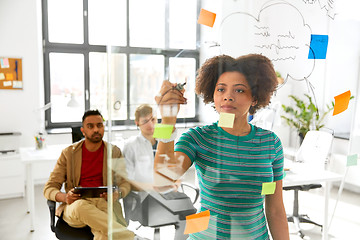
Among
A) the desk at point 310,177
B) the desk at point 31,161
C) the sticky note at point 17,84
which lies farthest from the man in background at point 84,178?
the sticky note at point 17,84

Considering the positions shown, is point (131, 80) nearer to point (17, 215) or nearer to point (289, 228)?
point (289, 228)

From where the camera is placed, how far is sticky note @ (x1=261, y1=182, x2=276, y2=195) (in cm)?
79

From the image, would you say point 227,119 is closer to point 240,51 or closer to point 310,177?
point 240,51

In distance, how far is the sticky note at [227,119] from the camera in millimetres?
772

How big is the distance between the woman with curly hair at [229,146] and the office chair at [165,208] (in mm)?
41

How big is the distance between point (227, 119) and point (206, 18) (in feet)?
0.78

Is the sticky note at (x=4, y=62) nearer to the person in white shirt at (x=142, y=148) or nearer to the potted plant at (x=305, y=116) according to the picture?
the person in white shirt at (x=142, y=148)

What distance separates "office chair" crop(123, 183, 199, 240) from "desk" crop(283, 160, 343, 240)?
0.87ft

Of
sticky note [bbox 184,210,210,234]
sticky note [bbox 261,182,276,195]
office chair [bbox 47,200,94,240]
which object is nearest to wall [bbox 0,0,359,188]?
sticky note [bbox 261,182,276,195]

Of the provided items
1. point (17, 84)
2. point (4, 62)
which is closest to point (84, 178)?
point (17, 84)

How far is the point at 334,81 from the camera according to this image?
0.92 m

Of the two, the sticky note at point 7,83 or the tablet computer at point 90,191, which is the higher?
the sticky note at point 7,83

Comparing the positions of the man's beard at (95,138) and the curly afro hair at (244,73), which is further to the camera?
the man's beard at (95,138)

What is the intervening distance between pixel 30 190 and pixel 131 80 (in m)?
2.62
